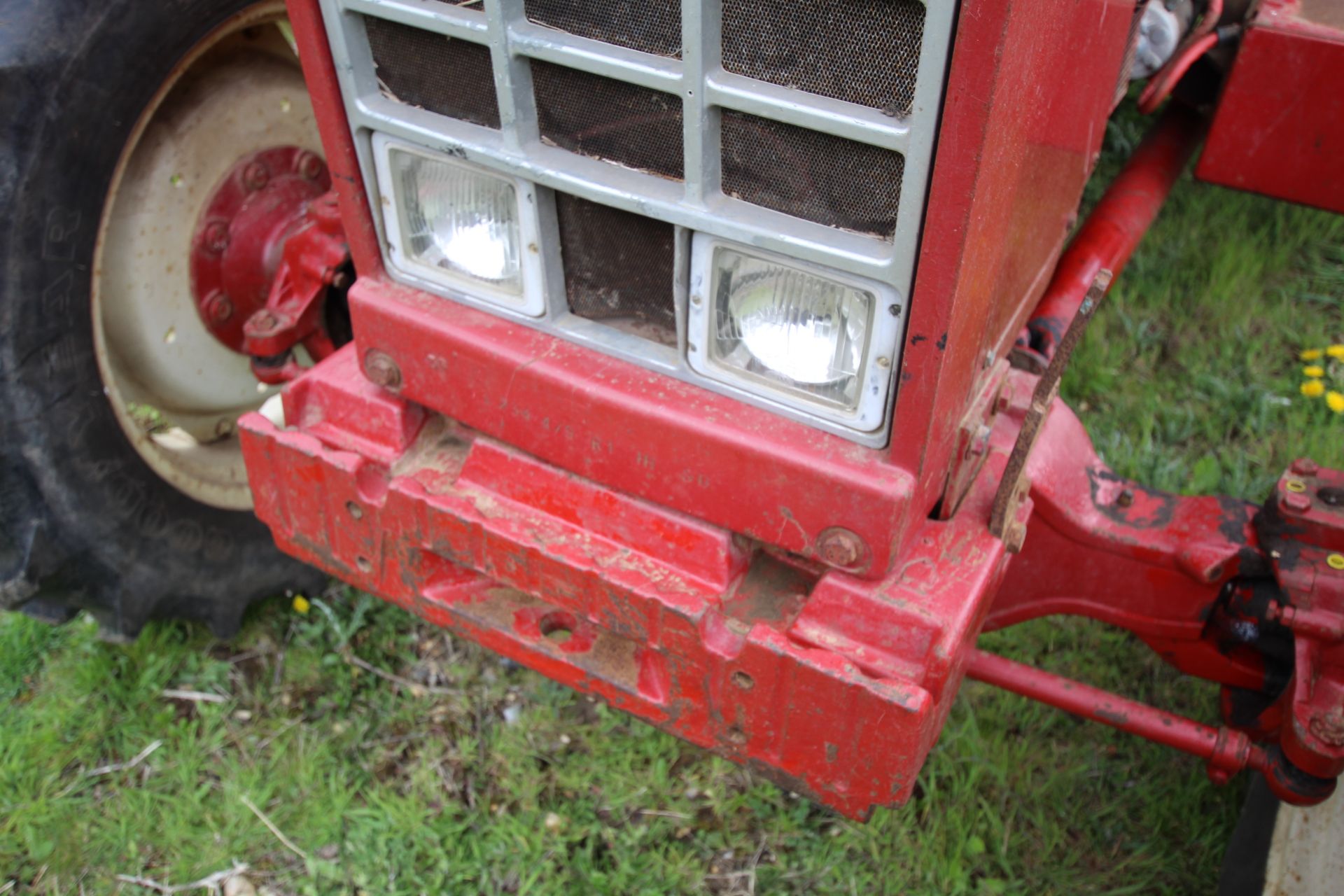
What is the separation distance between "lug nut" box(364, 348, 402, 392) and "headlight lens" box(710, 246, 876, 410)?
528 millimetres

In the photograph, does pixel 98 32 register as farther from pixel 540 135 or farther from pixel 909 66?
pixel 909 66

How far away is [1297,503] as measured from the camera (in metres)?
1.67

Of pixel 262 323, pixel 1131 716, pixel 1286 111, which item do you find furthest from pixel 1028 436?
pixel 262 323

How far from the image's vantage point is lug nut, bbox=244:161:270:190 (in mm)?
2154

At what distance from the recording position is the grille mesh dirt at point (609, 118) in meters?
1.24

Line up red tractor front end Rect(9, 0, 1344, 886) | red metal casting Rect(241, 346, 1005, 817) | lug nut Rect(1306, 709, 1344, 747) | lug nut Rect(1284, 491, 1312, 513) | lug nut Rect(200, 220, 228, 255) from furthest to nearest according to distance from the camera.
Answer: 1. lug nut Rect(200, 220, 228, 255)
2. lug nut Rect(1284, 491, 1312, 513)
3. lug nut Rect(1306, 709, 1344, 747)
4. red metal casting Rect(241, 346, 1005, 817)
5. red tractor front end Rect(9, 0, 1344, 886)

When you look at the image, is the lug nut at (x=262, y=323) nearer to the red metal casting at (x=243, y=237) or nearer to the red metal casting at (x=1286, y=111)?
the red metal casting at (x=243, y=237)

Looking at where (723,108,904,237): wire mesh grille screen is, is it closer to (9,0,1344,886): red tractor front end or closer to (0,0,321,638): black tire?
(9,0,1344,886): red tractor front end

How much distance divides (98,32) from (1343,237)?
361cm

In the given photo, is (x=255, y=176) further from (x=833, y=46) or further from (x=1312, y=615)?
(x=1312, y=615)

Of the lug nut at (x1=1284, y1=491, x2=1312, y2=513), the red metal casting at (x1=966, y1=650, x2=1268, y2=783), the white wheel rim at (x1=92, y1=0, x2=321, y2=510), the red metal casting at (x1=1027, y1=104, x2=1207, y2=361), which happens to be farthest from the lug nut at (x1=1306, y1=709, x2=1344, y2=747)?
the white wheel rim at (x1=92, y1=0, x2=321, y2=510)

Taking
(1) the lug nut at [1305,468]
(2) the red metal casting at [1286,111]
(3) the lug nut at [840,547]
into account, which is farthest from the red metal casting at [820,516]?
(2) the red metal casting at [1286,111]

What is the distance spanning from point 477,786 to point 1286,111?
200 centimetres

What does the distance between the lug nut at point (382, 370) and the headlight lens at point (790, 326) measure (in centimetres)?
53
